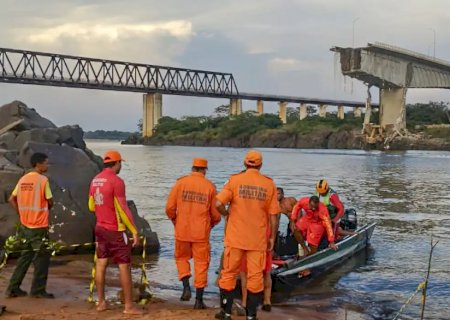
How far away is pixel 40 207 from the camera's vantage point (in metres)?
8.47

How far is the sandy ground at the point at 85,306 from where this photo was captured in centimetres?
792

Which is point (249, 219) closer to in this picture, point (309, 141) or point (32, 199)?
point (32, 199)

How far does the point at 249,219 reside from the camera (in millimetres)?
7605

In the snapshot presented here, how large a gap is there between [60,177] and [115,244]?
628 centimetres

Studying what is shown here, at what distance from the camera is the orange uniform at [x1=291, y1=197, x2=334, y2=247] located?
38.8ft

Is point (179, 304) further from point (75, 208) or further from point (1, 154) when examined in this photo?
point (1, 154)

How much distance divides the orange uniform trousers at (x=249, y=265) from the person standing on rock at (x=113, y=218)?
1.13m

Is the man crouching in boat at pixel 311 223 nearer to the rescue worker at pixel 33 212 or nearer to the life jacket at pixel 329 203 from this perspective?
the life jacket at pixel 329 203

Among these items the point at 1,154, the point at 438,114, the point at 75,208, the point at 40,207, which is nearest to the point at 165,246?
the point at 75,208

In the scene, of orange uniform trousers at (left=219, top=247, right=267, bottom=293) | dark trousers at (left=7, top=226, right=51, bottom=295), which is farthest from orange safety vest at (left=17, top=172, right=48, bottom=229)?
orange uniform trousers at (left=219, top=247, right=267, bottom=293)

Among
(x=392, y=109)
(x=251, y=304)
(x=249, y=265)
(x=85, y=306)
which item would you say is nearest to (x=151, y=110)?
(x=392, y=109)

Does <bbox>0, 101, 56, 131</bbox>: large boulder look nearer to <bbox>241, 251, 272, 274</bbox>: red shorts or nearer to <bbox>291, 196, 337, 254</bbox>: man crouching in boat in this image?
<bbox>291, 196, 337, 254</bbox>: man crouching in boat

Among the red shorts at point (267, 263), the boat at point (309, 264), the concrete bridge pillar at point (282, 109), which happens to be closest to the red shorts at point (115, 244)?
→ the red shorts at point (267, 263)

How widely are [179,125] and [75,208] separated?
143016mm
